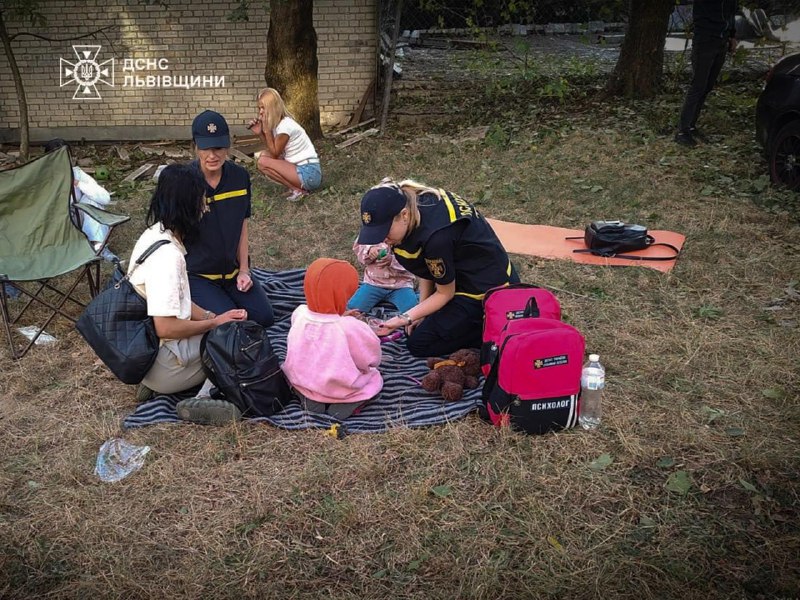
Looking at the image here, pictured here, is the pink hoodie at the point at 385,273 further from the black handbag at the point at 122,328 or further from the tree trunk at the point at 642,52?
the tree trunk at the point at 642,52

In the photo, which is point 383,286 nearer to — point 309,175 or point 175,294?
point 175,294

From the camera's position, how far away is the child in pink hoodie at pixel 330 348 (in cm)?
347

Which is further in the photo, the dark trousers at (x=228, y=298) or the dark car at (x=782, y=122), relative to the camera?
the dark car at (x=782, y=122)

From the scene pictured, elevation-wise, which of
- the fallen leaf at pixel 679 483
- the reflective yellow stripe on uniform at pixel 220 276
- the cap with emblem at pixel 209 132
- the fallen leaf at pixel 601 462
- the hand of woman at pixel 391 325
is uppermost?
the cap with emblem at pixel 209 132

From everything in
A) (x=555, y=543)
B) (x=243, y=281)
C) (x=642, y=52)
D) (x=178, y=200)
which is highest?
(x=642, y=52)

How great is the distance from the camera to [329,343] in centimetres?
353

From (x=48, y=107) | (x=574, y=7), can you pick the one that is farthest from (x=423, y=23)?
(x=48, y=107)

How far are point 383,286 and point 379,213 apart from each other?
1428 millimetres

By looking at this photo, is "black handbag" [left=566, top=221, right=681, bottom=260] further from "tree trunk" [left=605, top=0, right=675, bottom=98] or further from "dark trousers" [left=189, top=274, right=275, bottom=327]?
"tree trunk" [left=605, top=0, right=675, bottom=98]

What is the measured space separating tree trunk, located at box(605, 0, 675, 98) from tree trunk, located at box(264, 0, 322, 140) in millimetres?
4502

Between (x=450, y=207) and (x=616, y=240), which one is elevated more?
(x=450, y=207)

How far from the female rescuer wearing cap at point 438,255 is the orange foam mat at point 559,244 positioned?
5.55ft

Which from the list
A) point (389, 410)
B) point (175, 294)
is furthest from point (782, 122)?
point (175, 294)

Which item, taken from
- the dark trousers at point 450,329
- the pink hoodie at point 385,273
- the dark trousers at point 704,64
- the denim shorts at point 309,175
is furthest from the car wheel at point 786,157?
the denim shorts at point 309,175
